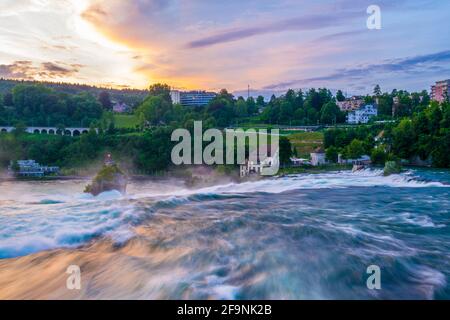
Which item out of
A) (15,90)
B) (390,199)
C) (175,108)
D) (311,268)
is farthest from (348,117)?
(311,268)

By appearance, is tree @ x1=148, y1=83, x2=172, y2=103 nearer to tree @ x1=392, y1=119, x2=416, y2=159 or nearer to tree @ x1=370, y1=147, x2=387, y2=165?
tree @ x1=370, y1=147, x2=387, y2=165

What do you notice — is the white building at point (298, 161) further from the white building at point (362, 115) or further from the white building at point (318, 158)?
the white building at point (362, 115)

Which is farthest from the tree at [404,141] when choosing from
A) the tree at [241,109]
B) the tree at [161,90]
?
the tree at [161,90]

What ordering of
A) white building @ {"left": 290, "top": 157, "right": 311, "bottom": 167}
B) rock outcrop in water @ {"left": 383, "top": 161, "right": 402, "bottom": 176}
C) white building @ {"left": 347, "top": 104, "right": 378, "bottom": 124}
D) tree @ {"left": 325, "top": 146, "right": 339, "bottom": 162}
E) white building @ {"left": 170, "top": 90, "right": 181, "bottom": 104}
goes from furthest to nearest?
white building @ {"left": 347, "top": 104, "right": 378, "bottom": 124}
white building @ {"left": 170, "top": 90, "right": 181, "bottom": 104}
tree @ {"left": 325, "top": 146, "right": 339, "bottom": 162}
white building @ {"left": 290, "top": 157, "right": 311, "bottom": 167}
rock outcrop in water @ {"left": 383, "top": 161, "right": 402, "bottom": 176}

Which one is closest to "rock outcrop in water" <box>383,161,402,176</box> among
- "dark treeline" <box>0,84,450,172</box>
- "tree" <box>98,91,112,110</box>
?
"dark treeline" <box>0,84,450,172</box>

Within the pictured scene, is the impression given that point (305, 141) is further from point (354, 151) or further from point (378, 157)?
point (378, 157)
